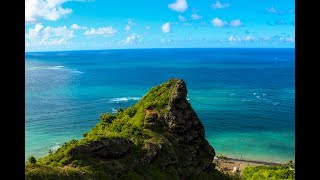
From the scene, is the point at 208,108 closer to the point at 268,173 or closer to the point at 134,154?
the point at 268,173

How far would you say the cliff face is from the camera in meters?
27.2

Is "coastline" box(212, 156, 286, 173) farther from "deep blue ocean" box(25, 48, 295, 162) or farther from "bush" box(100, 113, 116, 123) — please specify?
"bush" box(100, 113, 116, 123)

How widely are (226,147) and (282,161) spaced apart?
35.8ft

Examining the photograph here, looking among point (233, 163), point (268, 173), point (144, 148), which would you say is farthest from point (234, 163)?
point (144, 148)

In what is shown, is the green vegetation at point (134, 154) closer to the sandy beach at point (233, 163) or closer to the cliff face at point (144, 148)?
the cliff face at point (144, 148)

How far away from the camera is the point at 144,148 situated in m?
32.8

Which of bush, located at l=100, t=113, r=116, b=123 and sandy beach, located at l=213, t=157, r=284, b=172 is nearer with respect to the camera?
bush, located at l=100, t=113, r=116, b=123

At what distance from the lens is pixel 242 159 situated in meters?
63.9

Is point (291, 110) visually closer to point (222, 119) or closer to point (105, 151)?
point (222, 119)

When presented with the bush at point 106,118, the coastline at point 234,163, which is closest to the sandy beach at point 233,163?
the coastline at point 234,163

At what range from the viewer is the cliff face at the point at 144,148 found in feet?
89.2

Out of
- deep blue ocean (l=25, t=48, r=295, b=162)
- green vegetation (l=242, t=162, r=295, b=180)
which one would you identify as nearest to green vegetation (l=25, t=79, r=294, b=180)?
green vegetation (l=242, t=162, r=295, b=180)
